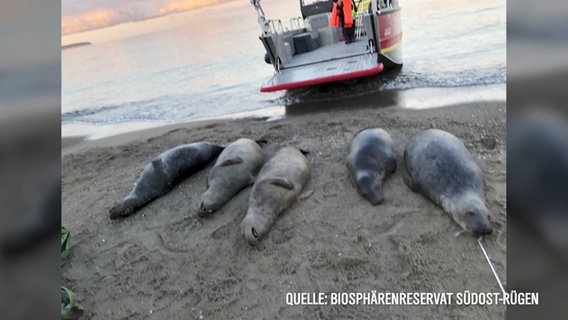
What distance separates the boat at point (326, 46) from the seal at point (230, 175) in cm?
261

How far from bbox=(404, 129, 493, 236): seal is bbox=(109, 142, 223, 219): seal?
2056mm

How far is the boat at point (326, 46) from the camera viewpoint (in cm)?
662

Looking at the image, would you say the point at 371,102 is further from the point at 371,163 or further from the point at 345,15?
the point at 371,163

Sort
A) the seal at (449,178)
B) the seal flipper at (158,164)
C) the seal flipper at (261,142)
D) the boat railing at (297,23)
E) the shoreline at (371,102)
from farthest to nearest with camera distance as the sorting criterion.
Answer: the boat railing at (297,23)
the shoreline at (371,102)
the seal flipper at (261,142)
the seal flipper at (158,164)
the seal at (449,178)

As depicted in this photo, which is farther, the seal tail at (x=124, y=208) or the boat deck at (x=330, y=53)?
the boat deck at (x=330, y=53)

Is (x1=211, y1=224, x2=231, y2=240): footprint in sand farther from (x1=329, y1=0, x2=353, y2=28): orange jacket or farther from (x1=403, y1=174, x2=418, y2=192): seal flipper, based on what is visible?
(x1=329, y1=0, x2=353, y2=28): orange jacket

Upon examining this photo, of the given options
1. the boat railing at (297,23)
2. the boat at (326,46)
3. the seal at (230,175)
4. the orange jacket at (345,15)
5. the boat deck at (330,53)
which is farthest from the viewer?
the boat railing at (297,23)

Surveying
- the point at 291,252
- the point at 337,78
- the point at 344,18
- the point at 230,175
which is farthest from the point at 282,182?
A: the point at 344,18

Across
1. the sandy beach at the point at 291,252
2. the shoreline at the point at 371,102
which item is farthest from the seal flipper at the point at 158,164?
the shoreline at the point at 371,102

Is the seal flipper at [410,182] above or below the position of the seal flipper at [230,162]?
below

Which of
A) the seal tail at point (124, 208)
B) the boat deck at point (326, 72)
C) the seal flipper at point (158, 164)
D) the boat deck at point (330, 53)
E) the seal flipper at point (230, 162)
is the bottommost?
the boat deck at point (330, 53)

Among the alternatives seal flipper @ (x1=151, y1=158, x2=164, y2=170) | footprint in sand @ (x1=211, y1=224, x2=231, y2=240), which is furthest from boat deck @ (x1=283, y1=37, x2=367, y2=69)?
footprint in sand @ (x1=211, y1=224, x2=231, y2=240)

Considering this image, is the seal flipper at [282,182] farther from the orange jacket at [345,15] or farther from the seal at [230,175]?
the orange jacket at [345,15]

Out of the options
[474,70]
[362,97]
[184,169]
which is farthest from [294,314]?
[474,70]
